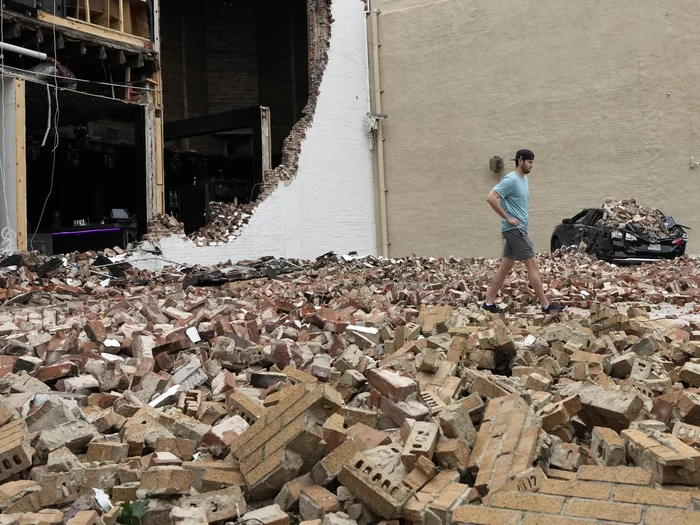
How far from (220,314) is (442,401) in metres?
3.21

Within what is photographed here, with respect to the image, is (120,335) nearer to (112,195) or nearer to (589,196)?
(589,196)

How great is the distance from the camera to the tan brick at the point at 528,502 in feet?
6.14

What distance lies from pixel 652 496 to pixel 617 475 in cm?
17

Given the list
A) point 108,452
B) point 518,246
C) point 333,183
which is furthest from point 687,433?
point 333,183

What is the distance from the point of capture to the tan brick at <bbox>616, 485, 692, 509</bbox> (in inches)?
71.7

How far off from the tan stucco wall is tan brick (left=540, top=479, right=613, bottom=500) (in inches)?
633

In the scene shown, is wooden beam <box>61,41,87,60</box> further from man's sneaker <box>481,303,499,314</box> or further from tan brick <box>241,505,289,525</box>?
tan brick <box>241,505,289,525</box>

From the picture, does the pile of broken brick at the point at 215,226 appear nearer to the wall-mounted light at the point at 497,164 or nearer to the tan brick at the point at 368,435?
the wall-mounted light at the point at 497,164

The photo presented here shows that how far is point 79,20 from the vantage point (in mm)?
13492

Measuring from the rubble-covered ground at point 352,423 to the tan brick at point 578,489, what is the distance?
1 cm

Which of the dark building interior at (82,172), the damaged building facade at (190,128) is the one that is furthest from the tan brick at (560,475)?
the dark building interior at (82,172)

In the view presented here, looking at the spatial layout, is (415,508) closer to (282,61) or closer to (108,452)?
(108,452)

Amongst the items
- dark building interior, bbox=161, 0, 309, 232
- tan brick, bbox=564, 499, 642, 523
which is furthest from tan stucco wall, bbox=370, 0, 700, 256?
tan brick, bbox=564, 499, 642, 523

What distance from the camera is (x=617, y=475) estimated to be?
2.04 metres
